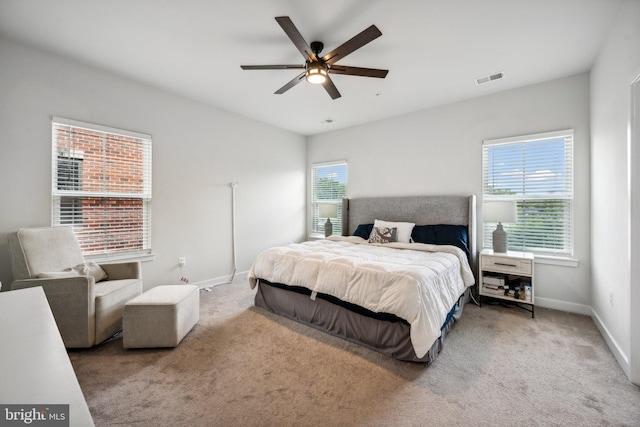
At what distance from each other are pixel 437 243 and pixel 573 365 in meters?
1.77

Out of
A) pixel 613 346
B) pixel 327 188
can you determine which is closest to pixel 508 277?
pixel 613 346

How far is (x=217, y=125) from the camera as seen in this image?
164 inches

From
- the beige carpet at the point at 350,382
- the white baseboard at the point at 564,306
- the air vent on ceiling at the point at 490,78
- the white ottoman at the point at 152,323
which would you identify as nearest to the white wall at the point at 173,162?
the white ottoman at the point at 152,323

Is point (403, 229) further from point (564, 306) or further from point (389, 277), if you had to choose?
point (564, 306)

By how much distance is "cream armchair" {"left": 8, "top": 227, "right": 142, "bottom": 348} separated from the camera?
2164mm

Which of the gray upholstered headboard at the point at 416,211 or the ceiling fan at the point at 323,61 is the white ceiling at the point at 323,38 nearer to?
the ceiling fan at the point at 323,61

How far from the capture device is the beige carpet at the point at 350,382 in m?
1.59

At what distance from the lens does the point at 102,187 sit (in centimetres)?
307

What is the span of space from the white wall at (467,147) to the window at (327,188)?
0.64 feet

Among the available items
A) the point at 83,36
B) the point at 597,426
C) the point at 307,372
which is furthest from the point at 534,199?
the point at 83,36

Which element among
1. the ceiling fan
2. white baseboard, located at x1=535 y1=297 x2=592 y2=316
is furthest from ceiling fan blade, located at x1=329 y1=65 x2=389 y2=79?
white baseboard, located at x1=535 y1=297 x2=592 y2=316

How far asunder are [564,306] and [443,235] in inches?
61.7

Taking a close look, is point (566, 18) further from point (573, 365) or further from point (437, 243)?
point (573, 365)

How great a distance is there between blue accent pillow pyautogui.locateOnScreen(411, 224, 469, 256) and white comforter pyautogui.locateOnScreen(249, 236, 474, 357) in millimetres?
301
